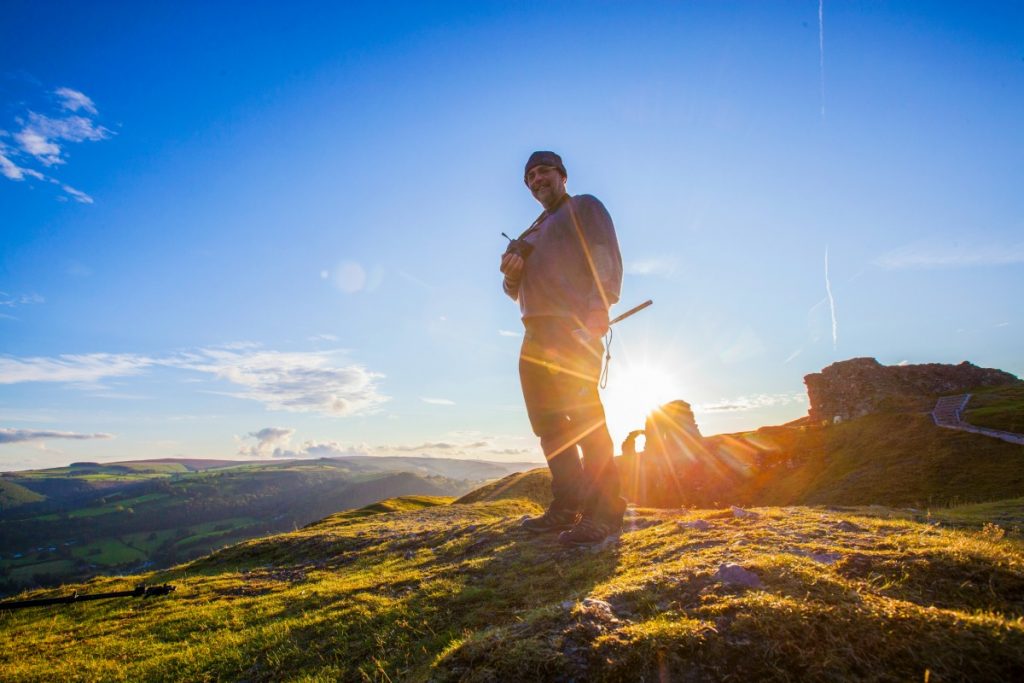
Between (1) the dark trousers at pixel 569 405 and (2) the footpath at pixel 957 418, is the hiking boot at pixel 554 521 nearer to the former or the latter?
(1) the dark trousers at pixel 569 405

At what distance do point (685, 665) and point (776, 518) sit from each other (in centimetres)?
525

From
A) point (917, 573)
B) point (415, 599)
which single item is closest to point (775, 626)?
point (917, 573)

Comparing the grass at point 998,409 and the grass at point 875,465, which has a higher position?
the grass at point 998,409

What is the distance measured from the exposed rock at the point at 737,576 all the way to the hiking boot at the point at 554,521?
414 centimetres

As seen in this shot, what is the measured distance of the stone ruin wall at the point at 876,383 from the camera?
52.6 meters

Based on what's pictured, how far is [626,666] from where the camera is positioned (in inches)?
96.1

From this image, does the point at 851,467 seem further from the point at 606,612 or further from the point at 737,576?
the point at 606,612

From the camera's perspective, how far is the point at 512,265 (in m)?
6.91

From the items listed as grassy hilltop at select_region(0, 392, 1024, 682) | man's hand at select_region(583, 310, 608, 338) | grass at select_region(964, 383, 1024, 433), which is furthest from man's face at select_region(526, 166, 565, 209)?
grass at select_region(964, 383, 1024, 433)

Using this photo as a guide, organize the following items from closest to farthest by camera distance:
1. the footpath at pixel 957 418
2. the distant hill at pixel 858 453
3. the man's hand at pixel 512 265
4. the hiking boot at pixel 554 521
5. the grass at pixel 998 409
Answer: the man's hand at pixel 512 265, the hiking boot at pixel 554 521, the distant hill at pixel 858 453, the footpath at pixel 957 418, the grass at pixel 998 409

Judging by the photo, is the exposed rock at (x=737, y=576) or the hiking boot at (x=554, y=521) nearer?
the exposed rock at (x=737, y=576)

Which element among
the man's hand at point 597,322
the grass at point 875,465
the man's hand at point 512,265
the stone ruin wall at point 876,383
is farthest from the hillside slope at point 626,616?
the stone ruin wall at point 876,383

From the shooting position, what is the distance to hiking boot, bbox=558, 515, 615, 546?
6406 mm

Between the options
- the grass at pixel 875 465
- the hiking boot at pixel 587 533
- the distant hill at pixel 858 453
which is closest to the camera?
the hiking boot at pixel 587 533
